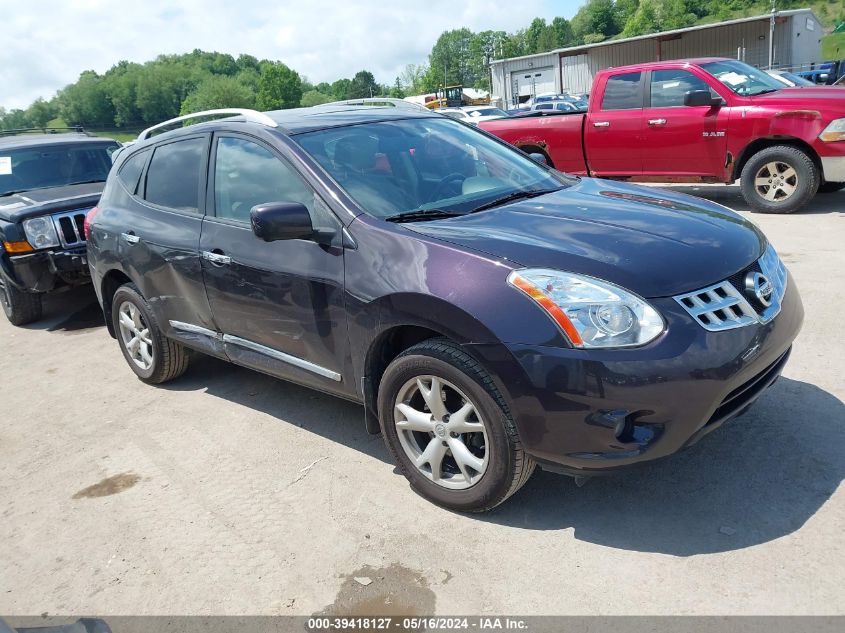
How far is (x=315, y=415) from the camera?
171 inches

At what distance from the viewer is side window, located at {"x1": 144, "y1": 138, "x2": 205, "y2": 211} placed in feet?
14.0

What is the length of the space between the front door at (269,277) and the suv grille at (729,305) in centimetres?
152

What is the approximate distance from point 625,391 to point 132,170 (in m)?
3.87

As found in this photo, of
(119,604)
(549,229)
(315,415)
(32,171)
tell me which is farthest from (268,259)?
(32,171)

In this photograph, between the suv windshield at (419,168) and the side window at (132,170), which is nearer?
the suv windshield at (419,168)

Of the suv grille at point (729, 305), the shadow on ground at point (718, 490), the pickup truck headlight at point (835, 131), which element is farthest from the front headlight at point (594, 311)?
the pickup truck headlight at point (835, 131)

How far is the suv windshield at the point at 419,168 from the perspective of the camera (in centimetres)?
351

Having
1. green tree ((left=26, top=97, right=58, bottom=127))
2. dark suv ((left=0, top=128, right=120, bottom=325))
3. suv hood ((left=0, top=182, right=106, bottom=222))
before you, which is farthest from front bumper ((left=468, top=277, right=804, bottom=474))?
green tree ((left=26, top=97, right=58, bottom=127))

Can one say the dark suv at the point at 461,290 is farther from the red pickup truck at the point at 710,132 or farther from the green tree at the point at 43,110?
the green tree at the point at 43,110

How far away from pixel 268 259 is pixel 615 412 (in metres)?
1.91

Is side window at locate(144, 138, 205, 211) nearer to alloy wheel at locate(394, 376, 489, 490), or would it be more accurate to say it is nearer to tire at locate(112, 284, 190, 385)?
tire at locate(112, 284, 190, 385)

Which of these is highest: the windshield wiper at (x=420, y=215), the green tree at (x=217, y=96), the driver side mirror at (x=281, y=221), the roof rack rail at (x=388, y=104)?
the green tree at (x=217, y=96)

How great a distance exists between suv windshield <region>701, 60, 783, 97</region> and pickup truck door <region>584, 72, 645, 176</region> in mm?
891

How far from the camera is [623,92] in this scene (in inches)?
370
